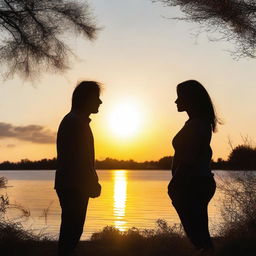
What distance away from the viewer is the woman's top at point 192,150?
614 cm

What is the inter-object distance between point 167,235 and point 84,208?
10.0 feet

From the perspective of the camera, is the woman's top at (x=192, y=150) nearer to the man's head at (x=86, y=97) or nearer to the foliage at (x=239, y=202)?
the man's head at (x=86, y=97)

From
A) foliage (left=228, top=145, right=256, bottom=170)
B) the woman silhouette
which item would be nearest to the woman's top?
the woman silhouette

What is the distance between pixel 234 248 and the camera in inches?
297

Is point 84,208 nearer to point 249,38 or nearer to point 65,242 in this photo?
point 65,242

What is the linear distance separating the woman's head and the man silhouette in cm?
107

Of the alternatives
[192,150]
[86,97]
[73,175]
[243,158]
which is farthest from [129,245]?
[243,158]

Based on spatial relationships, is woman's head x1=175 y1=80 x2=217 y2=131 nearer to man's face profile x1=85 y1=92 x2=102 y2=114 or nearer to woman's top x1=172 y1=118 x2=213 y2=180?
woman's top x1=172 y1=118 x2=213 y2=180

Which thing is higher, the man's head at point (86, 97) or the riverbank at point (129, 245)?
the man's head at point (86, 97)

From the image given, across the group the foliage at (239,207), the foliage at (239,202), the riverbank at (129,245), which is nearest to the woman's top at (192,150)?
the riverbank at (129,245)

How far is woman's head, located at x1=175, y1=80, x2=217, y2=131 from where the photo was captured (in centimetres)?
635

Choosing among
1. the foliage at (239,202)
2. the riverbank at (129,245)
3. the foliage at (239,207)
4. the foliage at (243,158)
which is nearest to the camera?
the riverbank at (129,245)

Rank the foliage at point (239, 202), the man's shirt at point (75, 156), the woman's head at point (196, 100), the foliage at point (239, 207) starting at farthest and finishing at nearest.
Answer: the foliage at point (239, 202)
the foliage at point (239, 207)
the woman's head at point (196, 100)
the man's shirt at point (75, 156)

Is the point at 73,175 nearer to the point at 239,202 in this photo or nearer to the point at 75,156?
the point at 75,156
